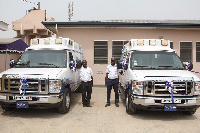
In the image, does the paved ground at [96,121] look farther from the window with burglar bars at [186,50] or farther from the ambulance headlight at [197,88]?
the window with burglar bars at [186,50]

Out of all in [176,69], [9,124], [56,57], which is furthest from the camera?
[56,57]

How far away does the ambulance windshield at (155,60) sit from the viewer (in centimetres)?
712

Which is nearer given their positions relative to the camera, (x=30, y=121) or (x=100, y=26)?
(x=30, y=121)

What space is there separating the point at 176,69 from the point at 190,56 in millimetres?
7903

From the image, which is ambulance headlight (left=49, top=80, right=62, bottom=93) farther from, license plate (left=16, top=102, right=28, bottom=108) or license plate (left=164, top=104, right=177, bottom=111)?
license plate (left=164, top=104, right=177, bottom=111)

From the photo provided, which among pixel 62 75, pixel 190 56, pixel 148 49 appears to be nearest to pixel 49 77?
pixel 62 75

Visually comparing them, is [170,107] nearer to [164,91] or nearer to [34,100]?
[164,91]

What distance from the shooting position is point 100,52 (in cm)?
1393

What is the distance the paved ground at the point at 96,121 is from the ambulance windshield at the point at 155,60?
160 cm

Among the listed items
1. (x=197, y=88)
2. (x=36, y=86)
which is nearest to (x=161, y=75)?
(x=197, y=88)

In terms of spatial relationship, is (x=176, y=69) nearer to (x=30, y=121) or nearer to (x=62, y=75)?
(x=62, y=75)

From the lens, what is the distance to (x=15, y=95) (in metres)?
6.30

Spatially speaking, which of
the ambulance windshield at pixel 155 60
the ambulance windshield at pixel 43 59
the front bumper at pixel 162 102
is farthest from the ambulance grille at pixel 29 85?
the ambulance windshield at pixel 155 60

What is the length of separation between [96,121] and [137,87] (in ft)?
5.16
